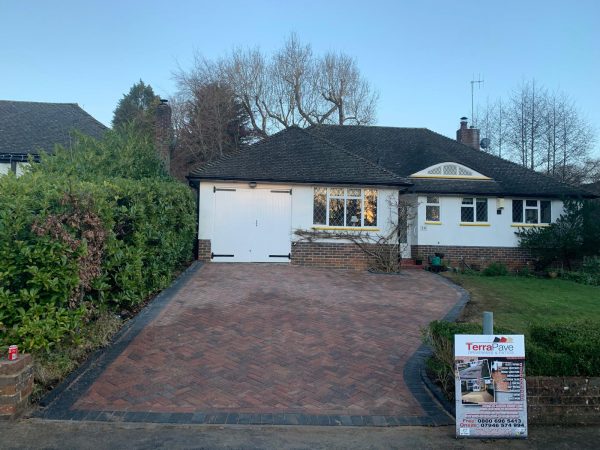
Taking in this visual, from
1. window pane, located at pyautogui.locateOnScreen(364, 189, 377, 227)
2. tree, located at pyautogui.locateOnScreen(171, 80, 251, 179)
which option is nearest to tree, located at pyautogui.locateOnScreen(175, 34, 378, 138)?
tree, located at pyautogui.locateOnScreen(171, 80, 251, 179)

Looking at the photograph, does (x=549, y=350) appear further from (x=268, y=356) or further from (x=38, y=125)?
(x=38, y=125)

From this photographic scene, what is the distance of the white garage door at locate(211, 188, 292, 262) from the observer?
1355cm

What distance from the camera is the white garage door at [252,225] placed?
533 inches

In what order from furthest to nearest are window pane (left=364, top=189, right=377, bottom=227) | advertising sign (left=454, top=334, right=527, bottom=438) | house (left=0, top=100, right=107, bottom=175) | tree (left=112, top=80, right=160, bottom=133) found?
tree (left=112, top=80, right=160, bottom=133) → house (left=0, top=100, right=107, bottom=175) → window pane (left=364, top=189, right=377, bottom=227) → advertising sign (left=454, top=334, right=527, bottom=438)

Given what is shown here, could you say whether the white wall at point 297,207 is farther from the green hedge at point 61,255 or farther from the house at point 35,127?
the house at point 35,127

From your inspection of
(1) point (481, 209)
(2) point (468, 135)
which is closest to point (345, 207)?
(1) point (481, 209)

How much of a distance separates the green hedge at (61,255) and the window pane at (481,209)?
12.9 metres

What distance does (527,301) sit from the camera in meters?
9.55

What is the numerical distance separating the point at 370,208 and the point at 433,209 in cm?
311

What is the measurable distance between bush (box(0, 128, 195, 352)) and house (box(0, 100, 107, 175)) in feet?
37.1

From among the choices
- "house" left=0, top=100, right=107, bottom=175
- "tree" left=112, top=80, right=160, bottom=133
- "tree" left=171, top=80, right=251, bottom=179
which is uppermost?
"tree" left=112, top=80, right=160, bottom=133

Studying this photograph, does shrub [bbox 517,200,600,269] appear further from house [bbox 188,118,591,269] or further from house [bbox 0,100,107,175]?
house [bbox 0,100,107,175]

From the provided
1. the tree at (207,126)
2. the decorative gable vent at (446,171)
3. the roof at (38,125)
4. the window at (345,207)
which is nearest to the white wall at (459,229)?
the decorative gable vent at (446,171)

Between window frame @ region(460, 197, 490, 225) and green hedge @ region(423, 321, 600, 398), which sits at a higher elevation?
window frame @ region(460, 197, 490, 225)
